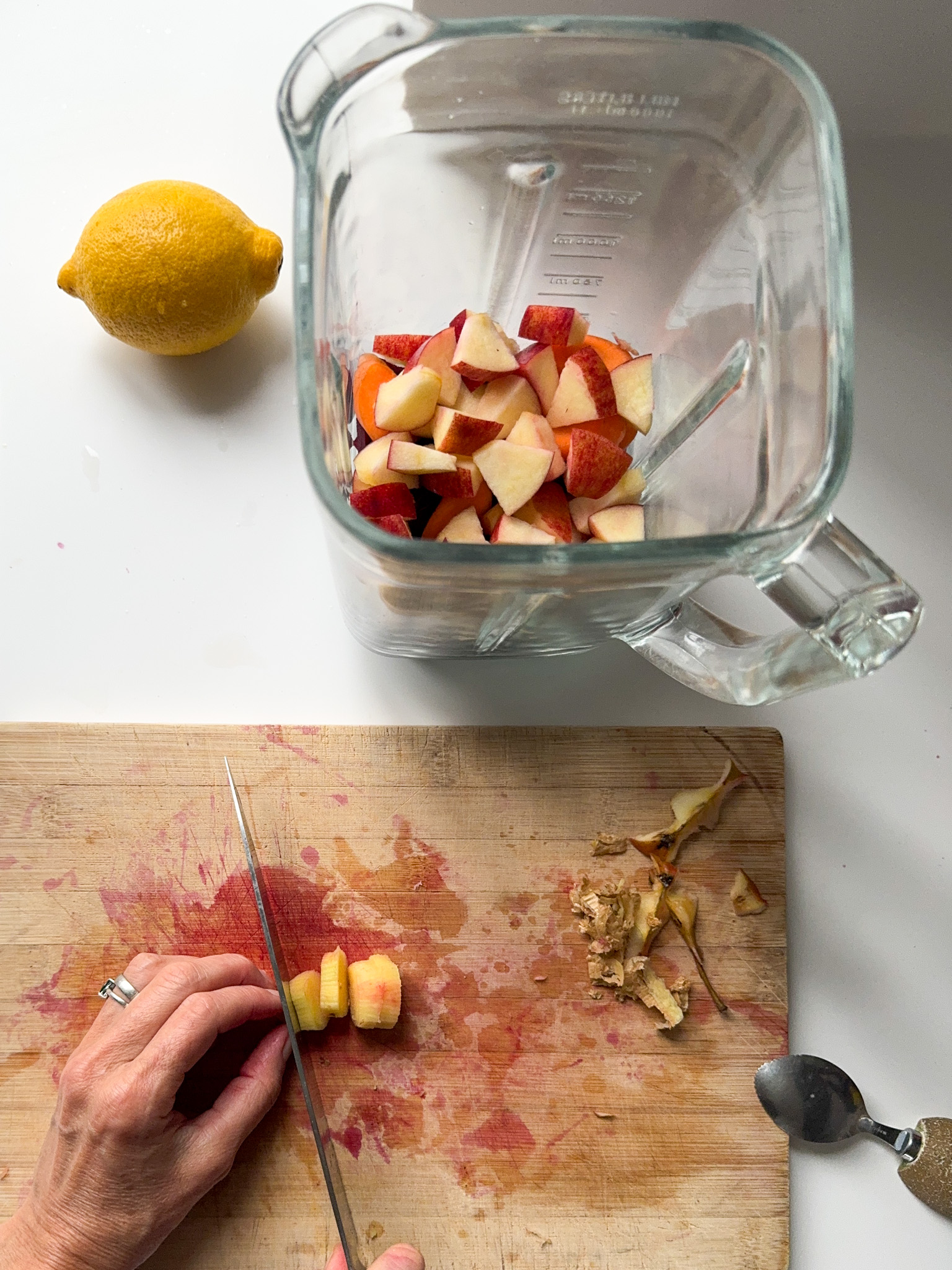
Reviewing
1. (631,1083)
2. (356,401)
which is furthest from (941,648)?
(356,401)

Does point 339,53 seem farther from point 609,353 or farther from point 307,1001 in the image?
point 307,1001

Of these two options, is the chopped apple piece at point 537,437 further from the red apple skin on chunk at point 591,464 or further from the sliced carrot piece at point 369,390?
the sliced carrot piece at point 369,390

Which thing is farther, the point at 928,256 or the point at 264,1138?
the point at 928,256

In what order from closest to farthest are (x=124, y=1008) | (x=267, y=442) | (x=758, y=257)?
(x=758, y=257) < (x=124, y=1008) < (x=267, y=442)

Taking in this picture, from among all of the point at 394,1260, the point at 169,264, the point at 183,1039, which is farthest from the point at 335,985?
the point at 169,264

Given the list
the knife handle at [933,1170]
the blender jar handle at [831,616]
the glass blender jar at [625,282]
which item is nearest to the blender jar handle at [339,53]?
the glass blender jar at [625,282]

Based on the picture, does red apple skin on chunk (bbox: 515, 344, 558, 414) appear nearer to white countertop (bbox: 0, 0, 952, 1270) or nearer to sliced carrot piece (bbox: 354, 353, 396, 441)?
sliced carrot piece (bbox: 354, 353, 396, 441)

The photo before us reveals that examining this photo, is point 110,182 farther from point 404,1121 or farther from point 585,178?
point 404,1121
